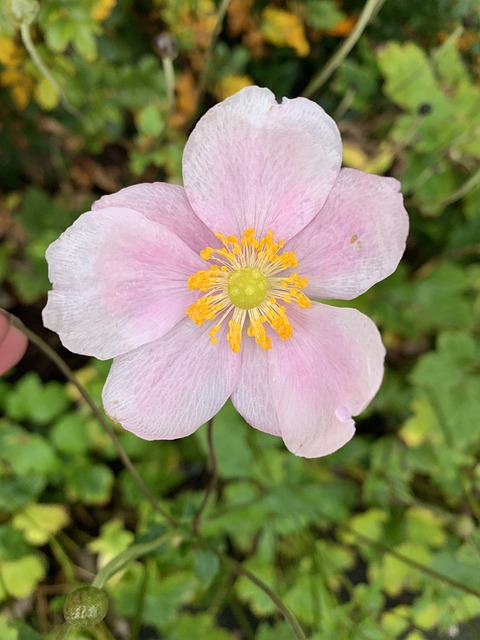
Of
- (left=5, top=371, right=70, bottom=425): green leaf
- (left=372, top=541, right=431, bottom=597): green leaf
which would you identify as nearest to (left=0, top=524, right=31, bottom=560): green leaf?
(left=5, top=371, right=70, bottom=425): green leaf

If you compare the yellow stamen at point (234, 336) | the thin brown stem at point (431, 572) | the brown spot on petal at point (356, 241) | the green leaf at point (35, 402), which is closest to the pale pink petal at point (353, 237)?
the brown spot on petal at point (356, 241)

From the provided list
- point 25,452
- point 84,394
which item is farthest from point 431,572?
point 25,452

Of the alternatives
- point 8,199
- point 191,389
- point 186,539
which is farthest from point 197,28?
point 186,539

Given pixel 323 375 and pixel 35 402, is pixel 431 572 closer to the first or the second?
pixel 323 375

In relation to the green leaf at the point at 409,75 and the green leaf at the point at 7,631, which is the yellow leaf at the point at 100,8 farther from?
the green leaf at the point at 7,631

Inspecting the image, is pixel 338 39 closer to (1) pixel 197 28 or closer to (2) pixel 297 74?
(2) pixel 297 74

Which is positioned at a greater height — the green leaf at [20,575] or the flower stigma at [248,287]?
the flower stigma at [248,287]
